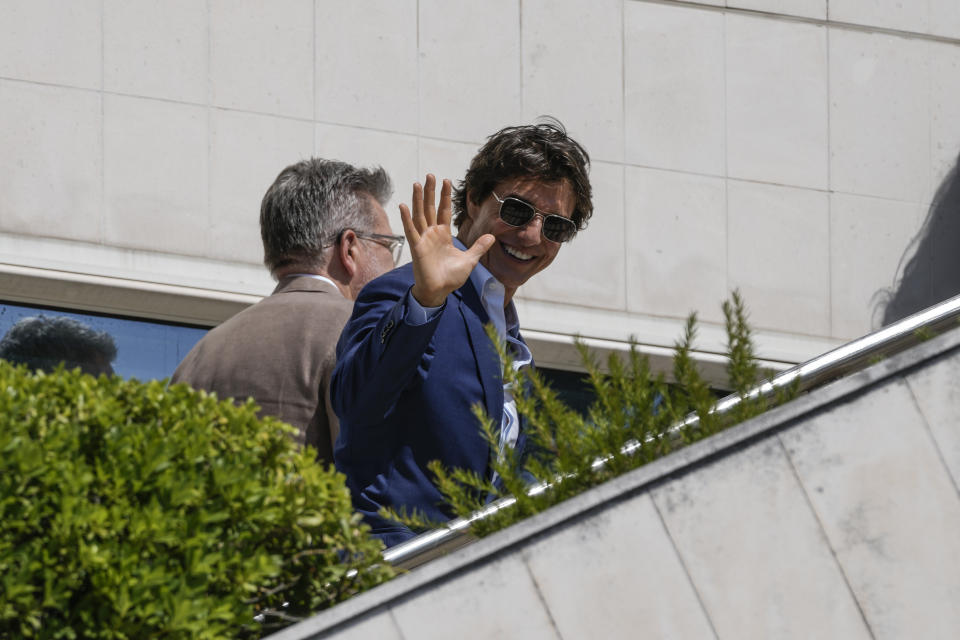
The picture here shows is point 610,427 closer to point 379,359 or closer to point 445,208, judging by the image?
point 379,359

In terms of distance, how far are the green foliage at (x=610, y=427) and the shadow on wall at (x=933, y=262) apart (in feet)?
18.7

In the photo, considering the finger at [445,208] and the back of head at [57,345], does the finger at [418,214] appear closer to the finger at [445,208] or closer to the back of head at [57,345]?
the finger at [445,208]

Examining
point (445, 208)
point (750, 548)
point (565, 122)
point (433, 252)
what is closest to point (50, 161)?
point (565, 122)

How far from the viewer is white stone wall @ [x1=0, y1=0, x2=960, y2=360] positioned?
803 cm

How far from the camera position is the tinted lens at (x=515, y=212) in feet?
16.8

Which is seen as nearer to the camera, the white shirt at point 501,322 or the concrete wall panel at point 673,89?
the white shirt at point 501,322

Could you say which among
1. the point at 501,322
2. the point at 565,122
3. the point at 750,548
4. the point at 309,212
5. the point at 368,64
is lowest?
the point at 750,548

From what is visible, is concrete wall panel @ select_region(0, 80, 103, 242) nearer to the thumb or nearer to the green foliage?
the thumb

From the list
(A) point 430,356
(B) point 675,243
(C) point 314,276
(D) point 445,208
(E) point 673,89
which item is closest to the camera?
(A) point 430,356

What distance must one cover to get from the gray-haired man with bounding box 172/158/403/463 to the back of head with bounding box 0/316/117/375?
2.34 meters

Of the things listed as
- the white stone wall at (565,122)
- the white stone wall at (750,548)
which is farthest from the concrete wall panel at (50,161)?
the white stone wall at (750,548)

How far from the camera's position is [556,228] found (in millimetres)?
5160

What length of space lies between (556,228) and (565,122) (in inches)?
156

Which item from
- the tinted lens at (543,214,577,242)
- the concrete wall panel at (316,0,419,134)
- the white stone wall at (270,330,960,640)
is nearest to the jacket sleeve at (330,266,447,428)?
the tinted lens at (543,214,577,242)
